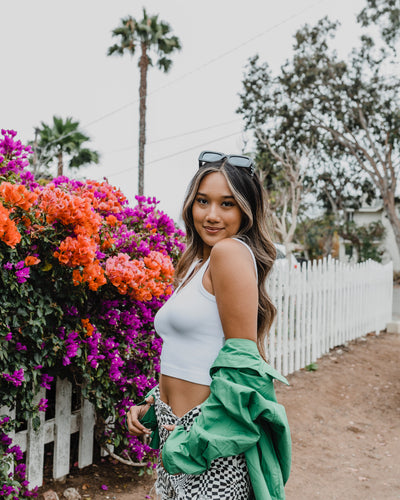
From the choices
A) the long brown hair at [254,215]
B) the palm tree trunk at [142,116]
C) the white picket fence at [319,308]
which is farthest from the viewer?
the palm tree trunk at [142,116]

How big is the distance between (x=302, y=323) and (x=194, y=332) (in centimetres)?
560

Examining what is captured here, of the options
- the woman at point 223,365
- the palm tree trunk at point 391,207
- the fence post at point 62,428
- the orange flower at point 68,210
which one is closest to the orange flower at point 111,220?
the orange flower at point 68,210

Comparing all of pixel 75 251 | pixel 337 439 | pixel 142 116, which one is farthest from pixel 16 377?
pixel 142 116

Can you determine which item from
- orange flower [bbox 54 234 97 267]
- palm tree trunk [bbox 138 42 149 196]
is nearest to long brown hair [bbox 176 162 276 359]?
orange flower [bbox 54 234 97 267]

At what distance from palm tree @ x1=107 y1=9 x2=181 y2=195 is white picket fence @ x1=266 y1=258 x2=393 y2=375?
11.2 metres

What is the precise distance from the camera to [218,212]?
1.64 metres

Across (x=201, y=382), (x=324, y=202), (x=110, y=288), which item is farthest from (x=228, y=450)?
(x=324, y=202)

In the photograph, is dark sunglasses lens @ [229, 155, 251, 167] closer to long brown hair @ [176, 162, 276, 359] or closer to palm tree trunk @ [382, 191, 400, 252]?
long brown hair @ [176, 162, 276, 359]

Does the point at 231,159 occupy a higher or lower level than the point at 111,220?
higher

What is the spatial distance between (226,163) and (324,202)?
30791 millimetres

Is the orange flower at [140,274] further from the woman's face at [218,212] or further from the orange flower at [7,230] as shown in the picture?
the woman's face at [218,212]

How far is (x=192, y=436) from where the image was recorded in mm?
1311

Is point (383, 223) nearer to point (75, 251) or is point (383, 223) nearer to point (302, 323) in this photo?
point (302, 323)

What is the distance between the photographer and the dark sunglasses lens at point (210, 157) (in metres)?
1.73
